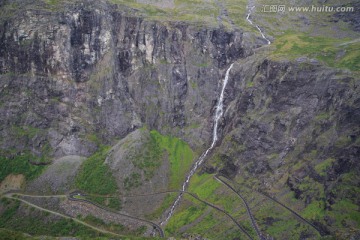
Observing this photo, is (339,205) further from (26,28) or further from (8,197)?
(26,28)

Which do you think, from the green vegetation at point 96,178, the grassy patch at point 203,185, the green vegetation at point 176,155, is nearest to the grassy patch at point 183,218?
the grassy patch at point 203,185

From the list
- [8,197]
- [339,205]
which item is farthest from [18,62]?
[339,205]

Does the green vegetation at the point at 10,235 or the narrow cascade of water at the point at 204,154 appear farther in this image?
the narrow cascade of water at the point at 204,154

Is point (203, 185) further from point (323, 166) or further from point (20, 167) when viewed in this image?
point (20, 167)

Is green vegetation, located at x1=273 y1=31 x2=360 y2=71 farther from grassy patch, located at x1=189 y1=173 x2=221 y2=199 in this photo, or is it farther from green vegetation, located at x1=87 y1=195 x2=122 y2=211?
green vegetation, located at x1=87 y1=195 x2=122 y2=211

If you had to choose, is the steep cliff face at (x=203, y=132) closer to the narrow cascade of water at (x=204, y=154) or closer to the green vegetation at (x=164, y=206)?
the green vegetation at (x=164, y=206)
